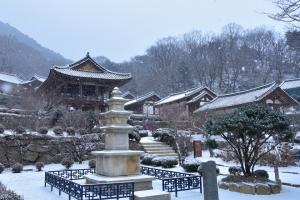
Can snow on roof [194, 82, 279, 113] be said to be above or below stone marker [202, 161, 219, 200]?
above

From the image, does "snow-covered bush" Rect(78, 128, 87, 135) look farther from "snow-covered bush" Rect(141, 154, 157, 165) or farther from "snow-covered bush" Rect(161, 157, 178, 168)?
"snow-covered bush" Rect(161, 157, 178, 168)

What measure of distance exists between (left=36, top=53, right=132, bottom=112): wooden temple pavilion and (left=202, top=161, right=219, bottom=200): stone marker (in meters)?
24.6

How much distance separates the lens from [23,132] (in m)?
19.6

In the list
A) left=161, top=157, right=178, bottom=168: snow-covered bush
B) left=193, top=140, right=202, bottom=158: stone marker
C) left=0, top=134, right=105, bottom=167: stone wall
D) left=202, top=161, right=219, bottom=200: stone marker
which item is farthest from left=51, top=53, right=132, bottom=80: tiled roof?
left=202, top=161, right=219, bottom=200: stone marker

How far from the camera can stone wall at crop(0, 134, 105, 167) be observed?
59.5ft

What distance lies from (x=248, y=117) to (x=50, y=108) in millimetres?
21092

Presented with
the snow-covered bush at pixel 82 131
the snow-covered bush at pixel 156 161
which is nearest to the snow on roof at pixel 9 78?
the snow-covered bush at pixel 82 131

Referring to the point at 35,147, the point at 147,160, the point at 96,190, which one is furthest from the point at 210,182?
the point at 35,147

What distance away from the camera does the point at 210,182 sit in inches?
227

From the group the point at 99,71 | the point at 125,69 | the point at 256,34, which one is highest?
the point at 256,34

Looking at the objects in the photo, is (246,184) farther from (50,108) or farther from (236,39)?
(236,39)

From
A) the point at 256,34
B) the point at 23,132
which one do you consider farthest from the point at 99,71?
Result: the point at 256,34

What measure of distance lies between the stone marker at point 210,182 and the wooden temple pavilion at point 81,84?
24646 millimetres

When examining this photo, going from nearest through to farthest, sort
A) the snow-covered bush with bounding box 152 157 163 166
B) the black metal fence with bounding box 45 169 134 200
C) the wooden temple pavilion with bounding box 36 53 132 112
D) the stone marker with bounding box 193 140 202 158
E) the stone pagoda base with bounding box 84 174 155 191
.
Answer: the black metal fence with bounding box 45 169 134 200 → the stone pagoda base with bounding box 84 174 155 191 → the snow-covered bush with bounding box 152 157 163 166 → the stone marker with bounding box 193 140 202 158 → the wooden temple pavilion with bounding box 36 53 132 112
